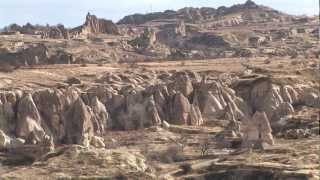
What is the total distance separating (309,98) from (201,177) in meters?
34.0

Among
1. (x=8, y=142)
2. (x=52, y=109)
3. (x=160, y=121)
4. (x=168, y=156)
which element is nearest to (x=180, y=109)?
(x=160, y=121)

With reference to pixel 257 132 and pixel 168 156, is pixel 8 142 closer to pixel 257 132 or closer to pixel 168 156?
pixel 168 156

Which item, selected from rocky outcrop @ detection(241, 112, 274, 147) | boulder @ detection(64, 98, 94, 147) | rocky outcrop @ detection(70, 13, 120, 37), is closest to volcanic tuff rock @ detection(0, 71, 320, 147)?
boulder @ detection(64, 98, 94, 147)

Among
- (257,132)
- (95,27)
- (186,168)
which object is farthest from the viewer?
(95,27)

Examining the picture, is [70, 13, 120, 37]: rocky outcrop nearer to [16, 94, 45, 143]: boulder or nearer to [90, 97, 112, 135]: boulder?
[90, 97, 112, 135]: boulder

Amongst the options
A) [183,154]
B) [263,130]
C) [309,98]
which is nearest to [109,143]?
[183,154]

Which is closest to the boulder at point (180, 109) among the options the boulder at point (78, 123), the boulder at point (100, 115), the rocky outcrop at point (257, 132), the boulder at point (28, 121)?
the boulder at point (100, 115)

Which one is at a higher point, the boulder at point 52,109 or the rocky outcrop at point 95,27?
the rocky outcrop at point 95,27

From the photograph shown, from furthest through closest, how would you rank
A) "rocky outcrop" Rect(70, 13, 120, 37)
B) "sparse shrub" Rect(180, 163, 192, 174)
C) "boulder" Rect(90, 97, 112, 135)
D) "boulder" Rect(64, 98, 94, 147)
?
"rocky outcrop" Rect(70, 13, 120, 37) → "boulder" Rect(90, 97, 112, 135) → "boulder" Rect(64, 98, 94, 147) → "sparse shrub" Rect(180, 163, 192, 174)

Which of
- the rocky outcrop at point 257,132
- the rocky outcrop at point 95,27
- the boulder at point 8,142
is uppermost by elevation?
the rocky outcrop at point 95,27

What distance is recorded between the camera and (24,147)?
56.8 metres

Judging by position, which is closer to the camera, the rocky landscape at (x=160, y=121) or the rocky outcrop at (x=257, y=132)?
the rocky landscape at (x=160, y=121)

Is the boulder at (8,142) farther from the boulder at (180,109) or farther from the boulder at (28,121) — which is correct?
the boulder at (180,109)

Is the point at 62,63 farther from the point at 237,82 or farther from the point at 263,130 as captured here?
the point at 263,130
